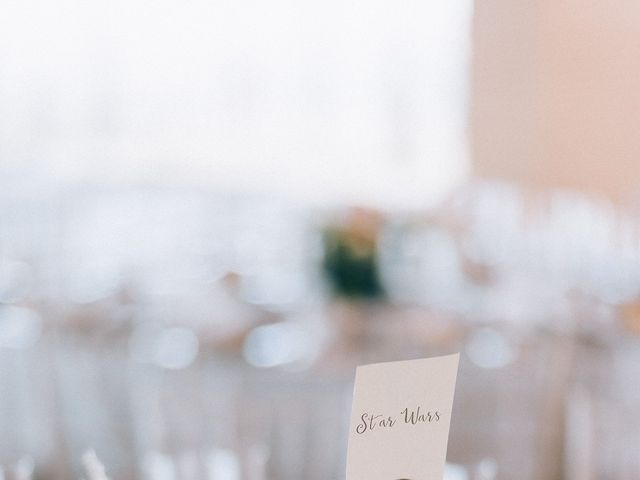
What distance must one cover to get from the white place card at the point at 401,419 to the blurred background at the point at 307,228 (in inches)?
27.2

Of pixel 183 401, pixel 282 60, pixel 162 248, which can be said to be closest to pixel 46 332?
pixel 183 401

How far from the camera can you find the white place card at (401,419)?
78 centimetres

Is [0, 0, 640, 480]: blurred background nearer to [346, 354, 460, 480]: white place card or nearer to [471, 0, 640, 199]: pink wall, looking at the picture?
[471, 0, 640, 199]: pink wall

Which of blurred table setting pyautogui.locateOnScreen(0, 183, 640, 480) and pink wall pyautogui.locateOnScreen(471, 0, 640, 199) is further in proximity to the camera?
pink wall pyautogui.locateOnScreen(471, 0, 640, 199)

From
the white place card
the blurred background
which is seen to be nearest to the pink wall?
the blurred background

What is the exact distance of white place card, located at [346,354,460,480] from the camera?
30.9 inches

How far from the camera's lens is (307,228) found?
5.17m

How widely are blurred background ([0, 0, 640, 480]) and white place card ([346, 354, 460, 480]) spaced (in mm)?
691

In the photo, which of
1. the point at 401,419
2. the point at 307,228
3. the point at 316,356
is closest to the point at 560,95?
the point at 307,228

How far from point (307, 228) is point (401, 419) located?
437 cm

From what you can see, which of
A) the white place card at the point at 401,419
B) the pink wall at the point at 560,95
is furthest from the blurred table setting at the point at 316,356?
the pink wall at the point at 560,95

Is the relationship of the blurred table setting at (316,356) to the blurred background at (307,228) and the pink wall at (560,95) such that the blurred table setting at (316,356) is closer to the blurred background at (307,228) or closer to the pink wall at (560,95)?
the blurred background at (307,228)

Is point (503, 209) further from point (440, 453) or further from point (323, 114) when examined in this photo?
point (440, 453)

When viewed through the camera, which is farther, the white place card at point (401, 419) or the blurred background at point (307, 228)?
the blurred background at point (307, 228)
